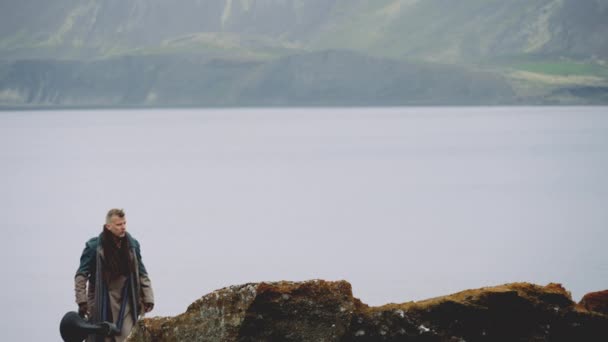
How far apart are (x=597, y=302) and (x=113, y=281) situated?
3021 millimetres

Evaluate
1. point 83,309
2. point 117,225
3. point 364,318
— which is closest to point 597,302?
point 364,318

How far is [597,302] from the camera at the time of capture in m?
6.69

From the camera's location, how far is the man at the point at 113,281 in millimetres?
7199

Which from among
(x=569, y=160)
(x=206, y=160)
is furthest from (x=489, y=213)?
(x=206, y=160)

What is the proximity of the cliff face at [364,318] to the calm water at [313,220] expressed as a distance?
8613 mm

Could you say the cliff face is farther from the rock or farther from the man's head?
the man's head

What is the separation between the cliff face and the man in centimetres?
67

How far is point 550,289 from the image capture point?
21.7 feet

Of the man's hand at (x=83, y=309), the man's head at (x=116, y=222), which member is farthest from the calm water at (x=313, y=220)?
the man's head at (x=116, y=222)

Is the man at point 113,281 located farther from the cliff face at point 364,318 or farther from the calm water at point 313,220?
the calm water at point 313,220

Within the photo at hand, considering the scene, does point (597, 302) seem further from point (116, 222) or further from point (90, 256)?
point (90, 256)

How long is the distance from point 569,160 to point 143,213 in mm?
33096

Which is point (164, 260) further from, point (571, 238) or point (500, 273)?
point (571, 238)

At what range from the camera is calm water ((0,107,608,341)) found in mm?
19062
